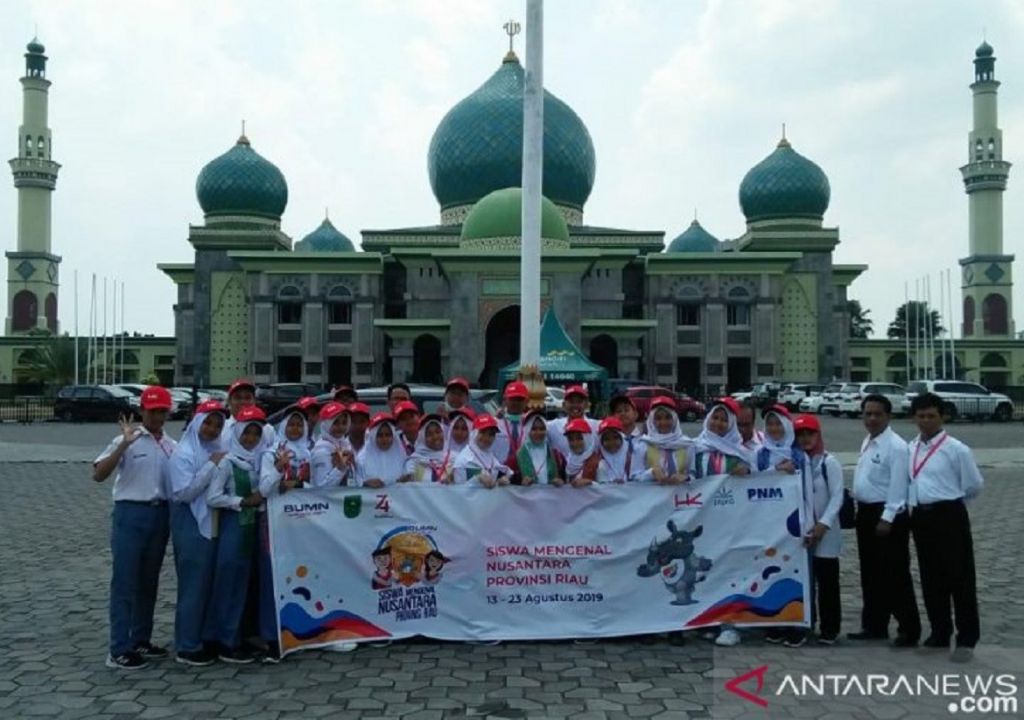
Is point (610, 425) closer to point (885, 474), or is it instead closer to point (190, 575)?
point (885, 474)

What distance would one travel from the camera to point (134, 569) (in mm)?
5105

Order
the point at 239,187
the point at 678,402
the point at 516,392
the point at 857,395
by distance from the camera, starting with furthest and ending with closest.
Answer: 1. the point at 239,187
2. the point at 857,395
3. the point at 678,402
4. the point at 516,392

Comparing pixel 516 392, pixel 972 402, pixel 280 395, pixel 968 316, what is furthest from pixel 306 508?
pixel 968 316

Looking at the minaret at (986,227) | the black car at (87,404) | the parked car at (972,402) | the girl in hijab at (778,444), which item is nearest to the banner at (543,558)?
the girl in hijab at (778,444)

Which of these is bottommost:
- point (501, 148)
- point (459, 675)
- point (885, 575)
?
point (459, 675)

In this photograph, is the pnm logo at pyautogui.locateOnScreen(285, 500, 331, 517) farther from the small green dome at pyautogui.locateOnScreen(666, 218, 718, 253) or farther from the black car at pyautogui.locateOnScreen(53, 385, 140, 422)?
the small green dome at pyautogui.locateOnScreen(666, 218, 718, 253)

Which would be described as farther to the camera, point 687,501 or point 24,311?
point 24,311

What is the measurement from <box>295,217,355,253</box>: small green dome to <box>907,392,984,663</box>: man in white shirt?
38949 millimetres

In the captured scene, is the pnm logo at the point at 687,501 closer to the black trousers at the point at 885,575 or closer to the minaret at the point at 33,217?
the black trousers at the point at 885,575

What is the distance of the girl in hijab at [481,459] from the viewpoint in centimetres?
572

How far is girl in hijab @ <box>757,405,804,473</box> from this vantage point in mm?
5719

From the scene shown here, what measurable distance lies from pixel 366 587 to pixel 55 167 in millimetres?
51410

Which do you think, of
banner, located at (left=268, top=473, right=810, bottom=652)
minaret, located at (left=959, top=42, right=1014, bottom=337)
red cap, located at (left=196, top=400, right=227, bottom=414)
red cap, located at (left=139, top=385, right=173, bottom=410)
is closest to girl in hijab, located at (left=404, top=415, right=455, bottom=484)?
banner, located at (left=268, top=473, right=810, bottom=652)

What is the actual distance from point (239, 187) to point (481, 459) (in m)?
36.2
